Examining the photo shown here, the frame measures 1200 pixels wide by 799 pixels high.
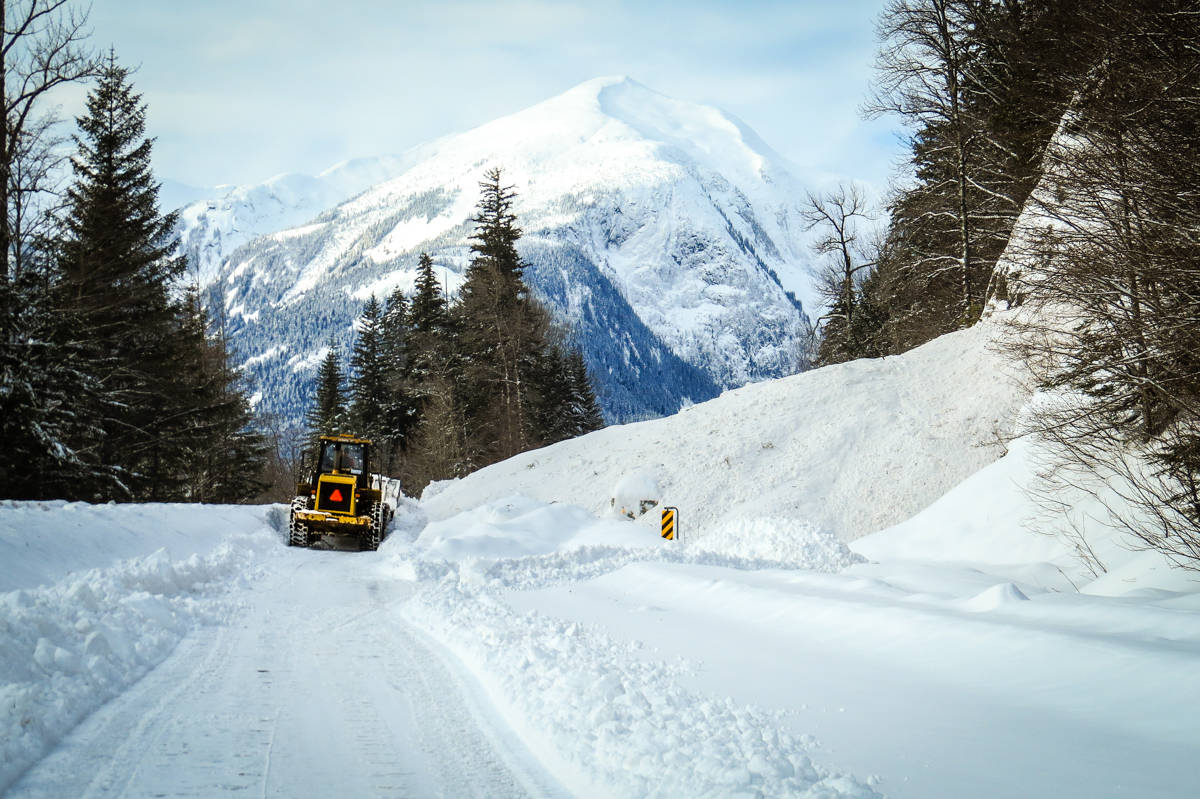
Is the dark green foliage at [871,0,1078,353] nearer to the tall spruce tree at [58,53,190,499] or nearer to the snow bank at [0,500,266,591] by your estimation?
the snow bank at [0,500,266,591]

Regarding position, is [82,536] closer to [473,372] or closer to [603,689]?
[603,689]

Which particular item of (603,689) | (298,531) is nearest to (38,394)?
(298,531)

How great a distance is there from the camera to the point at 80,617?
6.39 m

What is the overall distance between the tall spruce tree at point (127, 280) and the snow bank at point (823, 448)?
31.5ft

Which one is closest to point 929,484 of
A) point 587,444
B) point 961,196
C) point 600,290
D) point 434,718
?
point 961,196

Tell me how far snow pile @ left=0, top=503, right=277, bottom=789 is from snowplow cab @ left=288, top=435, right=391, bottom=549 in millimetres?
6096

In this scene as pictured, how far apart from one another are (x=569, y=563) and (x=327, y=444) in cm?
1065

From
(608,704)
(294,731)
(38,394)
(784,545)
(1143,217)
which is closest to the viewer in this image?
(294,731)

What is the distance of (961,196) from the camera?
69.6ft

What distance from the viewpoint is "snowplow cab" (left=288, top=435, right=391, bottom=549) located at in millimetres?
19469

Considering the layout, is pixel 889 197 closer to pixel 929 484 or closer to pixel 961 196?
pixel 961 196

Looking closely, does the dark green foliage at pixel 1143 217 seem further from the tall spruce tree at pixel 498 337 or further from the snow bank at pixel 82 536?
the tall spruce tree at pixel 498 337

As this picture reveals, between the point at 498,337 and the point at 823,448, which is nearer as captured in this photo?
the point at 823,448

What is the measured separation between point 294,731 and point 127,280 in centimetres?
2362
